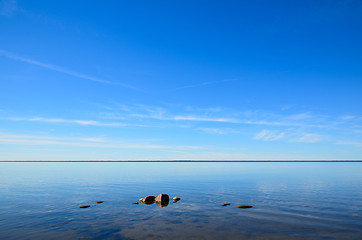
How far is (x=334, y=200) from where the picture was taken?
1535 inches

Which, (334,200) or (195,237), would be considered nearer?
(195,237)

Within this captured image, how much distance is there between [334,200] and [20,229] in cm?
4585

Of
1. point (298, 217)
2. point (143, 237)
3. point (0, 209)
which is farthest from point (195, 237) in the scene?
point (0, 209)

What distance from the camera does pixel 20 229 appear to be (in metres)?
23.5

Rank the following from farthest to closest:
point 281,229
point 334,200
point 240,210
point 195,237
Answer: point 334,200, point 240,210, point 281,229, point 195,237

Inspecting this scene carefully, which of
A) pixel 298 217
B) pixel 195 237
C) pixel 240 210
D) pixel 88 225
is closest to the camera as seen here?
pixel 195 237

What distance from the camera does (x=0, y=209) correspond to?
32594 millimetres

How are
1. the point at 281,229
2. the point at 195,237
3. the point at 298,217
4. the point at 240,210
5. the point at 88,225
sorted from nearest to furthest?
the point at 195,237
the point at 281,229
the point at 88,225
the point at 298,217
the point at 240,210

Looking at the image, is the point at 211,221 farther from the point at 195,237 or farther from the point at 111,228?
the point at 111,228

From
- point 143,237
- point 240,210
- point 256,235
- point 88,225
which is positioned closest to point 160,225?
point 143,237

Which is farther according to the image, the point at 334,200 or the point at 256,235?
the point at 334,200

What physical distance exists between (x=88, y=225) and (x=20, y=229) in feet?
21.8

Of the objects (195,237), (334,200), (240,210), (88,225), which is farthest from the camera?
(334,200)

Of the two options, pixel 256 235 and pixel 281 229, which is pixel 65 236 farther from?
pixel 281 229
